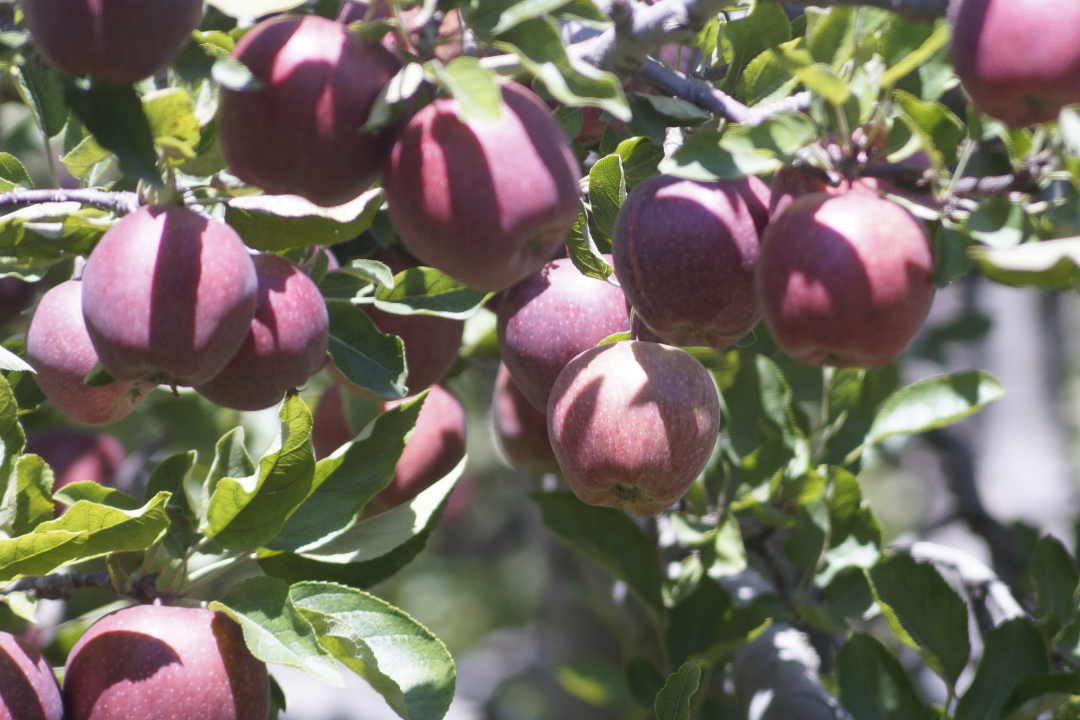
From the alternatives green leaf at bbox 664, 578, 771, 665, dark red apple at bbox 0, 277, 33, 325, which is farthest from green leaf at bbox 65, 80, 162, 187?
green leaf at bbox 664, 578, 771, 665

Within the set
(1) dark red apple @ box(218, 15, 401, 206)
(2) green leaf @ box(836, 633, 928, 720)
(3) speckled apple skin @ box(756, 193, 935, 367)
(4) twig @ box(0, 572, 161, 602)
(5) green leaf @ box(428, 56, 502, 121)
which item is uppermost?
(5) green leaf @ box(428, 56, 502, 121)

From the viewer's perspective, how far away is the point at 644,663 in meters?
1.64

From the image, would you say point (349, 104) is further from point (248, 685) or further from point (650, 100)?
point (248, 685)

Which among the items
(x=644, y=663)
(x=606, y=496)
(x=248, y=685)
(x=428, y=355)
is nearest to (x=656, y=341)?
(x=606, y=496)

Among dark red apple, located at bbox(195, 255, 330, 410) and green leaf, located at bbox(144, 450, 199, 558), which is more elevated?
dark red apple, located at bbox(195, 255, 330, 410)

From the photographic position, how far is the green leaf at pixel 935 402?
1.46 m

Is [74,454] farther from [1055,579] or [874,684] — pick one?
[1055,579]

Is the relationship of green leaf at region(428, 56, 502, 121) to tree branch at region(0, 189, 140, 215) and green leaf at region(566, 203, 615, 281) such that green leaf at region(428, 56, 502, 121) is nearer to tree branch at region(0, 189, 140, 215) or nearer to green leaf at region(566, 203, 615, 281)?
green leaf at region(566, 203, 615, 281)

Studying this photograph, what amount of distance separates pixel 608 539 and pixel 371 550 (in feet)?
1.49

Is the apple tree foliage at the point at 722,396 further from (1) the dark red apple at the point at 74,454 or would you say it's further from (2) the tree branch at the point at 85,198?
(1) the dark red apple at the point at 74,454

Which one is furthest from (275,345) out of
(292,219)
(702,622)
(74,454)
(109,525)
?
(74,454)

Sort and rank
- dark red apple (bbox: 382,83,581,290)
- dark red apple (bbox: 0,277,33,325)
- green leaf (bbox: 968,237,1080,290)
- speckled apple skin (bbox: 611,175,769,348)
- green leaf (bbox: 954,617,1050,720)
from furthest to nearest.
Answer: dark red apple (bbox: 0,277,33,325) → green leaf (bbox: 954,617,1050,720) → speckled apple skin (bbox: 611,175,769,348) → dark red apple (bbox: 382,83,581,290) → green leaf (bbox: 968,237,1080,290)

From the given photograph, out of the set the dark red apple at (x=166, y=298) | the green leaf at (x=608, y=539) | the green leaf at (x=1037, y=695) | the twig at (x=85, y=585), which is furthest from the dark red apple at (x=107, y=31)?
the green leaf at (x=1037, y=695)

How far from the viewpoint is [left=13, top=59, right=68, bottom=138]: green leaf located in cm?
118
